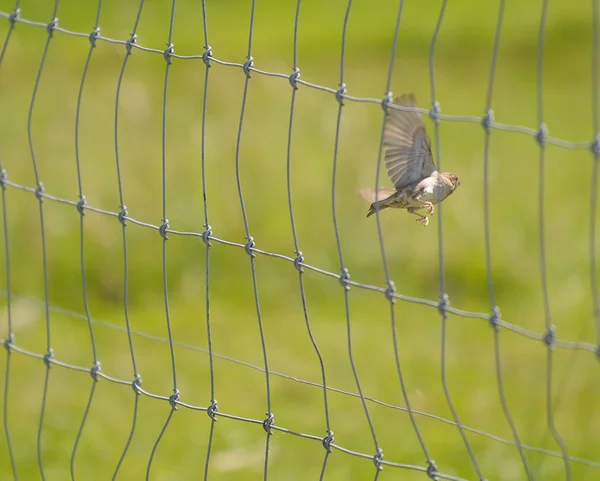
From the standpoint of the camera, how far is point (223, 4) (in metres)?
11.6

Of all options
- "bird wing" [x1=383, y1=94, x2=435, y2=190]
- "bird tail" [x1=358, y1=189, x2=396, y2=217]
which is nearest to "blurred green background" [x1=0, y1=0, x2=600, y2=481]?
"bird tail" [x1=358, y1=189, x2=396, y2=217]

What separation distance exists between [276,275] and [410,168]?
3.35m

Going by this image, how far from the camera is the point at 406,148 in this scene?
7.69 ft

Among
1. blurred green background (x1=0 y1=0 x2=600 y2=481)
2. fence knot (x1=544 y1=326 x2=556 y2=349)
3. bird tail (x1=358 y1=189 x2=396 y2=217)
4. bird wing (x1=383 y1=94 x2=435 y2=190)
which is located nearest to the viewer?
fence knot (x1=544 y1=326 x2=556 y2=349)

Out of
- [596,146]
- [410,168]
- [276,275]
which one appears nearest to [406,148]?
[410,168]

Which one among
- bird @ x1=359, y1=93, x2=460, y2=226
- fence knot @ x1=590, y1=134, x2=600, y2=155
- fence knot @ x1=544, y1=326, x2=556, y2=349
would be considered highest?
bird @ x1=359, y1=93, x2=460, y2=226

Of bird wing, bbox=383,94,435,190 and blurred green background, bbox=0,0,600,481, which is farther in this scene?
blurred green background, bbox=0,0,600,481

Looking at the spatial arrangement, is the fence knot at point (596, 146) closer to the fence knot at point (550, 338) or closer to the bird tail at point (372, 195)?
the fence knot at point (550, 338)

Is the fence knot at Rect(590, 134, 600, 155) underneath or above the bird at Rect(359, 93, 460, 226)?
underneath

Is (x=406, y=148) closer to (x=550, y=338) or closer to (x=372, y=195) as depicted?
(x=372, y=195)

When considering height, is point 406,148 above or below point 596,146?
above

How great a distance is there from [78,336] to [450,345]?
1.79 m

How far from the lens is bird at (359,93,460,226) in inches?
89.9

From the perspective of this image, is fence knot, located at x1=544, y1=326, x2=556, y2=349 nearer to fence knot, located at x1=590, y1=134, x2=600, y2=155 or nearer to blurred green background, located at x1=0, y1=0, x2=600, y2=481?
fence knot, located at x1=590, y1=134, x2=600, y2=155
